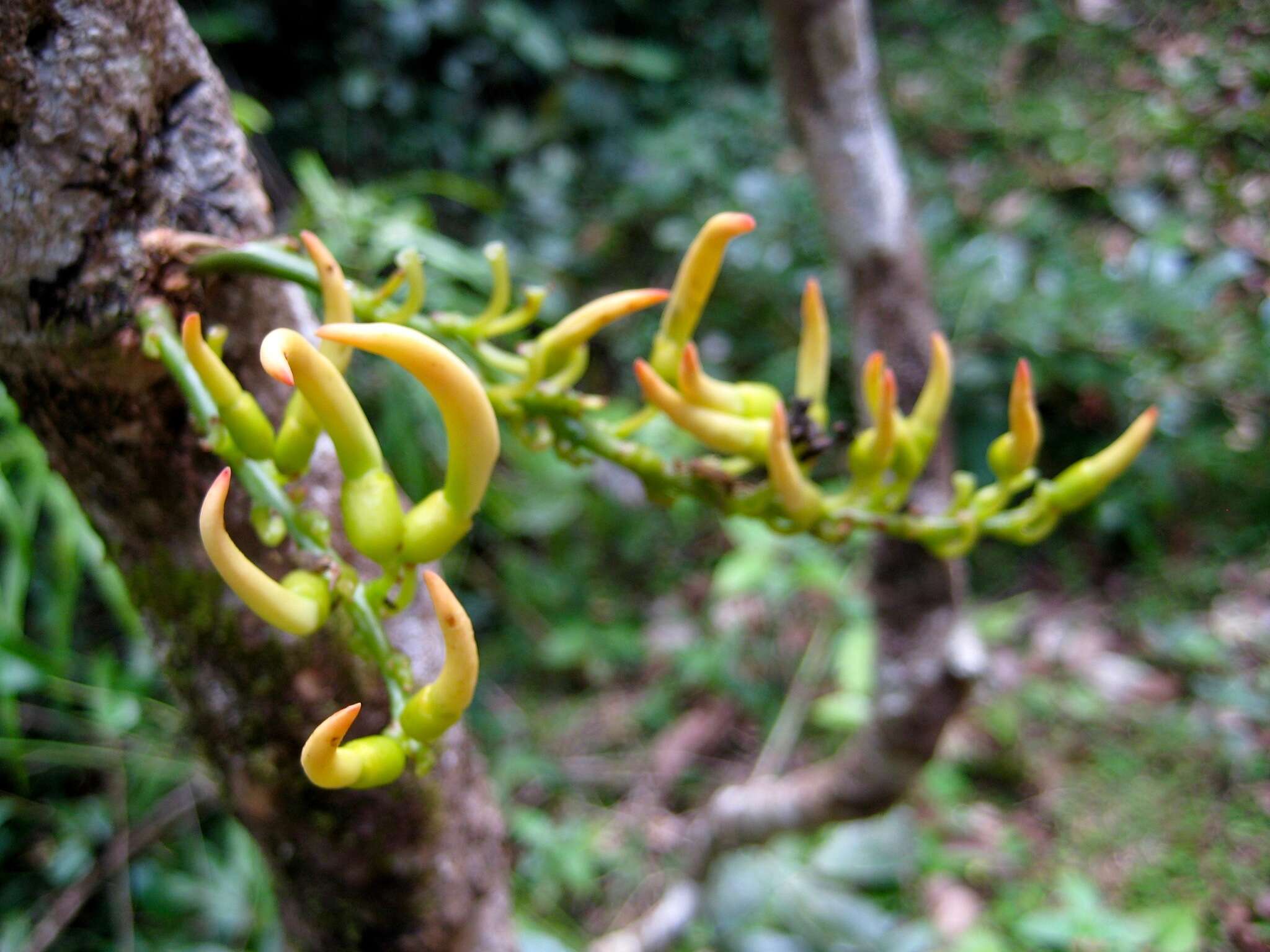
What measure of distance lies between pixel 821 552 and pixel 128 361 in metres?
1.30

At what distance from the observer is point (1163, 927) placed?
80cm

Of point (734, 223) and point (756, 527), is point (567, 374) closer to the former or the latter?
point (734, 223)

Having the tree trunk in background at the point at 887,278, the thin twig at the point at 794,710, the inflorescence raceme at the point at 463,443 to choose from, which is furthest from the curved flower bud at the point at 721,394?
the thin twig at the point at 794,710

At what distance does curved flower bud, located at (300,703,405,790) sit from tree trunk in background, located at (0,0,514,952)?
0.14 metres

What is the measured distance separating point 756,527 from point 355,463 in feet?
3.62

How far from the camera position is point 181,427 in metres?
0.39

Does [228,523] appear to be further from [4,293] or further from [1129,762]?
[1129,762]

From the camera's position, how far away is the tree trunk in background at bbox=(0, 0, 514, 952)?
344 mm

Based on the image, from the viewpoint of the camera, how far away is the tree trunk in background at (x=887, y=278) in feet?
2.77

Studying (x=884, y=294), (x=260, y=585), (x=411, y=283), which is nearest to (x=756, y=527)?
(x=884, y=294)

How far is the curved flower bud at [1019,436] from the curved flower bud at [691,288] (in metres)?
0.16

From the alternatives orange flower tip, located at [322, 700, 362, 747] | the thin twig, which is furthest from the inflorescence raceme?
the thin twig

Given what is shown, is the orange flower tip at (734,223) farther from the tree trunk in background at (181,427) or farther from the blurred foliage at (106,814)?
the blurred foliage at (106,814)

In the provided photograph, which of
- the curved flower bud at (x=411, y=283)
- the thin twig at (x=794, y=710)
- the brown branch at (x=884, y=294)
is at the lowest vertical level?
the thin twig at (x=794, y=710)
